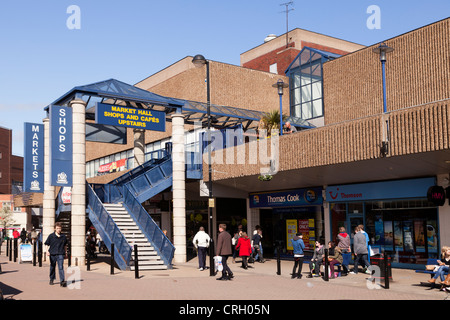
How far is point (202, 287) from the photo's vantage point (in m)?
14.4

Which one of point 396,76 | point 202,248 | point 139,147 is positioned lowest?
point 202,248

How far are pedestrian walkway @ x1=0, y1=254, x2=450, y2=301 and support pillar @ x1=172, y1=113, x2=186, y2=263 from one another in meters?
4.40

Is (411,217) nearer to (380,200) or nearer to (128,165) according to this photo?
(380,200)

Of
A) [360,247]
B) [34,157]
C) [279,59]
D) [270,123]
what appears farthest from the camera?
[279,59]

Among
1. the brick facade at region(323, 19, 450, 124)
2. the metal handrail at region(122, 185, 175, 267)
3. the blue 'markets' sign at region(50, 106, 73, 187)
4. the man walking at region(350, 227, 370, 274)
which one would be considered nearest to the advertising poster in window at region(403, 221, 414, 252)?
the man walking at region(350, 227, 370, 274)

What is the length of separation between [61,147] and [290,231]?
11885 millimetres

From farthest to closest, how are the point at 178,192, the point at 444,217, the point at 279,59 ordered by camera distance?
the point at 279,59
the point at 178,192
the point at 444,217

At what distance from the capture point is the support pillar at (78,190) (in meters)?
21.5

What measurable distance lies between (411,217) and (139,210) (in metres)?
11.3

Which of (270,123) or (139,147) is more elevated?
(270,123)

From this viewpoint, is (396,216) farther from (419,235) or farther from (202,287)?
(202,287)

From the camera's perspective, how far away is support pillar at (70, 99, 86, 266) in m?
21.5

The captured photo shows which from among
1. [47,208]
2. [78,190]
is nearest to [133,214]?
[78,190]
